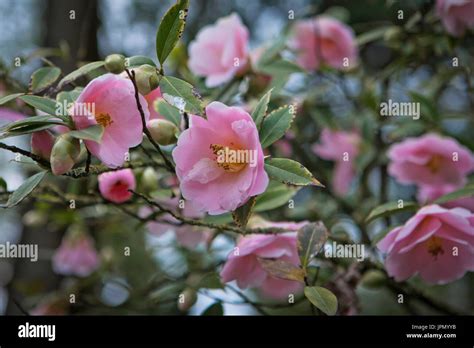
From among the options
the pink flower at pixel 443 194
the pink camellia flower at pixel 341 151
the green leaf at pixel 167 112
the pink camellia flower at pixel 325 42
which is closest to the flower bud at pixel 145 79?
the green leaf at pixel 167 112

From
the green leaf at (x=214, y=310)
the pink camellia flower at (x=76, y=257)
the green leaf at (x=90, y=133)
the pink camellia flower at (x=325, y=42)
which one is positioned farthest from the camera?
the pink camellia flower at (x=76, y=257)

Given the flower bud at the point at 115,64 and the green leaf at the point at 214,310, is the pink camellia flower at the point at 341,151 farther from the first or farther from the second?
the flower bud at the point at 115,64

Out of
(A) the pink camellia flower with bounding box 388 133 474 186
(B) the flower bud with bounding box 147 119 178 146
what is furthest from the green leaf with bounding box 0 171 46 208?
(A) the pink camellia flower with bounding box 388 133 474 186

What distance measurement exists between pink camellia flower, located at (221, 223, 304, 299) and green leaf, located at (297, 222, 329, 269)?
3cm

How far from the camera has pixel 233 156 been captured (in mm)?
665

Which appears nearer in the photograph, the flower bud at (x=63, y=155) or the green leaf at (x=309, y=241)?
the flower bud at (x=63, y=155)

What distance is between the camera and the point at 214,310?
0.93m

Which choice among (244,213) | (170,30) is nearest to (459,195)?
(244,213)

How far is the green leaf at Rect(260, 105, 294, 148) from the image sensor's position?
0.69 meters

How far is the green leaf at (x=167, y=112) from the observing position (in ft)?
2.53

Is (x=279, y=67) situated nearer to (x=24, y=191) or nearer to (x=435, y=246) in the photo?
(x=435, y=246)

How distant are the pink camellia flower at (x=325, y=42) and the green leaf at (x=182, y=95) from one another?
739 millimetres
